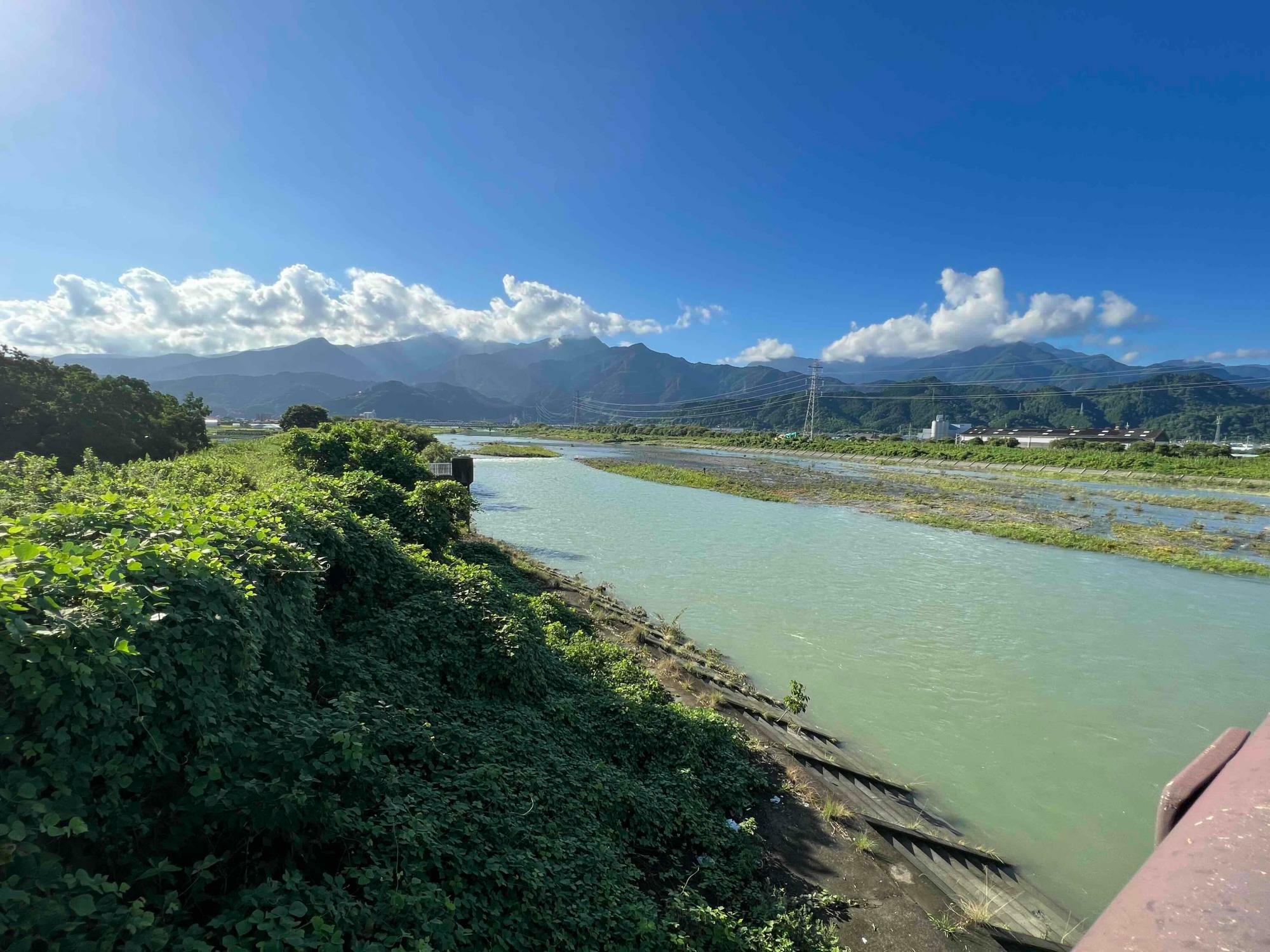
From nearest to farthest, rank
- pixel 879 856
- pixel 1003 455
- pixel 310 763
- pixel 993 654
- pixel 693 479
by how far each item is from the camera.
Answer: pixel 310 763
pixel 879 856
pixel 993 654
pixel 693 479
pixel 1003 455

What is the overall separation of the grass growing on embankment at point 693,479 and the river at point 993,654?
1346 centimetres

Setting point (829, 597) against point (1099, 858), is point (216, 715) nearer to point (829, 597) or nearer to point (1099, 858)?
point (1099, 858)

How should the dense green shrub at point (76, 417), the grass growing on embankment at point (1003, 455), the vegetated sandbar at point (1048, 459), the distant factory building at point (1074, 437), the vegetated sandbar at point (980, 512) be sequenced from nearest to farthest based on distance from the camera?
the dense green shrub at point (76, 417) < the vegetated sandbar at point (980, 512) < the vegetated sandbar at point (1048, 459) < the grass growing on embankment at point (1003, 455) < the distant factory building at point (1074, 437)

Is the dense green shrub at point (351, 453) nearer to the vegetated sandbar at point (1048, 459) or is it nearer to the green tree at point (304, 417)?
the green tree at point (304, 417)

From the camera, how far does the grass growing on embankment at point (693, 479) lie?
42.7m

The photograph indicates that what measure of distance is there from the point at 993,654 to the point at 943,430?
155m

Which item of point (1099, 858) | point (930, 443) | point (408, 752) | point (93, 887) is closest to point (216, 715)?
point (93, 887)

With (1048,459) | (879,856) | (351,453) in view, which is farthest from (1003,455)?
(879,856)

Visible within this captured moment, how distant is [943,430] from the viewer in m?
150

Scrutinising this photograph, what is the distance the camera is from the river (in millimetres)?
9062

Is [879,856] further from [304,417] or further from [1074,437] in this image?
[1074,437]

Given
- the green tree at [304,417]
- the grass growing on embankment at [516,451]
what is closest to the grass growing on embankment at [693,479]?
the grass growing on embankment at [516,451]

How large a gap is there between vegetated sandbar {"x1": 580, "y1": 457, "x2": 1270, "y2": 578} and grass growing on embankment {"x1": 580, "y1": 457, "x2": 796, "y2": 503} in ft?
0.33

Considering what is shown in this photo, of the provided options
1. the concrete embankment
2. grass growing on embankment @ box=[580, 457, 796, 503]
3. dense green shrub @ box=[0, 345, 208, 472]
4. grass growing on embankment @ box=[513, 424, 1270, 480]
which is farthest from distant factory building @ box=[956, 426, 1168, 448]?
dense green shrub @ box=[0, 345, 208, 472]
